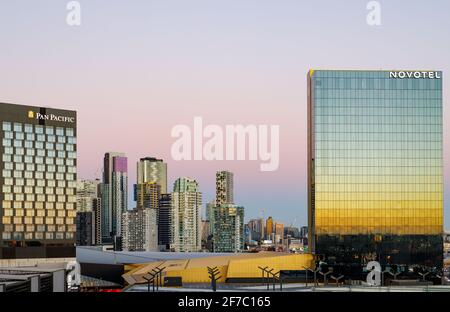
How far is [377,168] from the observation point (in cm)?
15625

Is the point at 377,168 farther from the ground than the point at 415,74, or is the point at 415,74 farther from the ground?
the point at 415,74

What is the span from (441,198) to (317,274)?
91.5 feet

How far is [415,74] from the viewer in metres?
152

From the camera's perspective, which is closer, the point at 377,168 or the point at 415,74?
the point at 415,74

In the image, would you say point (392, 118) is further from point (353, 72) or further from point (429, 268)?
point (429, 268)

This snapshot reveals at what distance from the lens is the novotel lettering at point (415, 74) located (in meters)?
152

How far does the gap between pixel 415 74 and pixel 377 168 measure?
18.6 m

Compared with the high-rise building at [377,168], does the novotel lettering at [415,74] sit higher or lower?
higher

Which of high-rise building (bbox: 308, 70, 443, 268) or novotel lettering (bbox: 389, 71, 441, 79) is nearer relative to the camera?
novotel lettering (bbox: 389, 71, 441, 79)

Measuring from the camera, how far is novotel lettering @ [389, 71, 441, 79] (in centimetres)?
15150

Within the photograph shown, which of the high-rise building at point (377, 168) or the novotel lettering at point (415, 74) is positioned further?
the high-rise building at point (377, 168)

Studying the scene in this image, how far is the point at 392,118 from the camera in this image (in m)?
156

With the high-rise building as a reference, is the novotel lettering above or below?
above
